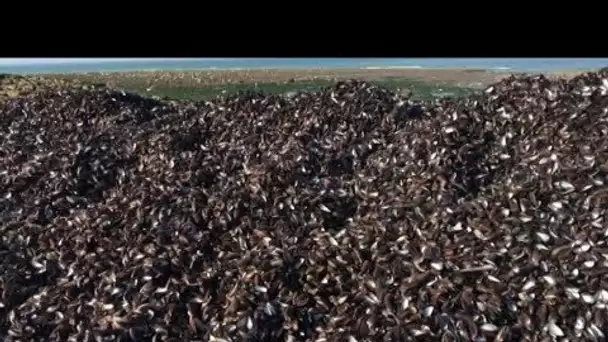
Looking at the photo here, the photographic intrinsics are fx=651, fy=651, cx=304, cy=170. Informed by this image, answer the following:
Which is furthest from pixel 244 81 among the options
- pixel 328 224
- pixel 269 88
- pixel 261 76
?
pixel 328 224

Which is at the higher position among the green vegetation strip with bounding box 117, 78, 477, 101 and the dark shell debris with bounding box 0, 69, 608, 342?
the dark shell debris with bounding box 0, 69, 608, 342

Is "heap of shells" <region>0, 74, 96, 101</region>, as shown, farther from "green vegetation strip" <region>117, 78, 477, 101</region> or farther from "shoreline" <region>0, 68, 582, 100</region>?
"green vegetation strip" <region>117, 78, 477, 101</region>

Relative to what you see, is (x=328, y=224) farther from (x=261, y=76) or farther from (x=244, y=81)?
(x=261, y=76)

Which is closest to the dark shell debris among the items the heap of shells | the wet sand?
the heap of shells

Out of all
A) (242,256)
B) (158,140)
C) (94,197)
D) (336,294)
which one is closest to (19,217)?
(94,197)

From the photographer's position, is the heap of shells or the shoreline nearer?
the heap of shells

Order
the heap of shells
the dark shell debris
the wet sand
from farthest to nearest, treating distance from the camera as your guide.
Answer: the wet sand < the heap of shells < the dark shell debris

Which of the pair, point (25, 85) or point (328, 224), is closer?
point (328, 224)
